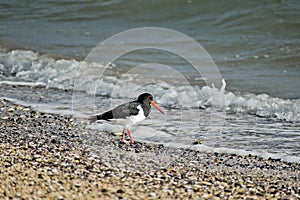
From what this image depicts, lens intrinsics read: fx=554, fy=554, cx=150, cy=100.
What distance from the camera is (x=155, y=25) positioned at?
21.6m

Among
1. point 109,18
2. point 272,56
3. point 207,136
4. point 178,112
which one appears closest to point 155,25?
point 109,18

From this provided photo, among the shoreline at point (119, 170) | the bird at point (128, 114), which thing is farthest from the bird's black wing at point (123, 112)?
the shoreline at point (119, 170)

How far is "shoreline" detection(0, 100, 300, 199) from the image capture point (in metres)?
5.10

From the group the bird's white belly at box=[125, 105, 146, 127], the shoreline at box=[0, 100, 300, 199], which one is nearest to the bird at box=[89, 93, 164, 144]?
the bird's white belly at box=[125, 105, 146, 127]

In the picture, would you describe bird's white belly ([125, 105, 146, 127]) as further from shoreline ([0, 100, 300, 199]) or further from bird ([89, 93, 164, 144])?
shoreline ([0, 100, 300, 199])

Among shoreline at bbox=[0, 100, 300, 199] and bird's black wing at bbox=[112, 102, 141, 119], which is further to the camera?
bird's black wing at bbox=[112, 102, 141, 119]

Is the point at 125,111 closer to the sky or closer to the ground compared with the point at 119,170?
closer to the sky

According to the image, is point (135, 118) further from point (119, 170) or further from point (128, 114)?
point (119, 170)

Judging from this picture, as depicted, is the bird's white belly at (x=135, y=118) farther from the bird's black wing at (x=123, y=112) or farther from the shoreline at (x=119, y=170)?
the shoreline at (x=119, y=170)

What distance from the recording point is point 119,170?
586cm

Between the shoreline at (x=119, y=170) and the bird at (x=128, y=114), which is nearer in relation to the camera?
the shoreline at (x=119, y=170)

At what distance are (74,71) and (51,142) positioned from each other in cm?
650

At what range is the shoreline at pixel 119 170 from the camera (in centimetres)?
510

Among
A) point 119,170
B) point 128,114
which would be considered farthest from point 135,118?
point 119,170
